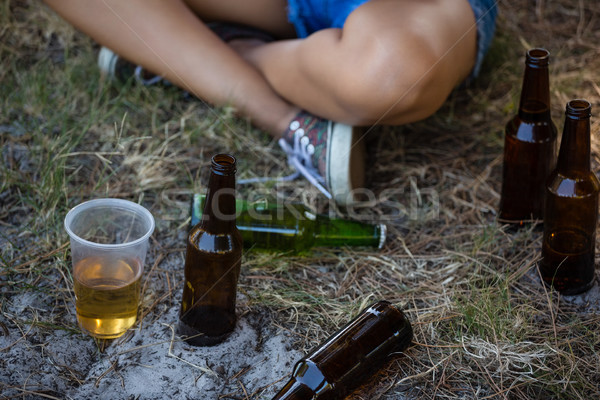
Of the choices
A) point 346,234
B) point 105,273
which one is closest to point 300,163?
point 346,234

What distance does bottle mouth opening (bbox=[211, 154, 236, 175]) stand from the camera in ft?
3.80

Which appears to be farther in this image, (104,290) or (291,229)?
(291,229)

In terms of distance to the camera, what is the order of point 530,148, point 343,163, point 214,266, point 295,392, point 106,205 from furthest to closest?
point 343,163 → point 530,148 → point 106,205 → point 214,266 → point 295,392

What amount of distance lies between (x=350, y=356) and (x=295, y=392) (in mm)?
129

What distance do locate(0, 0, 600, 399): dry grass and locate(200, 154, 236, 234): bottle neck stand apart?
311 mm

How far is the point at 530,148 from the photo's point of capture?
1572mm

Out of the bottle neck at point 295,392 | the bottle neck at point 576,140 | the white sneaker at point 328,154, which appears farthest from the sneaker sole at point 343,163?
the bottle neck at point 295,392

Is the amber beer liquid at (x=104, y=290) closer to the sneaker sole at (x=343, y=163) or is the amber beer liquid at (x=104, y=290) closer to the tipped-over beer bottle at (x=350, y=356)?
the tipped-over beer bottle at (x=350, y=356)

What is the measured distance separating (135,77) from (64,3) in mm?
353

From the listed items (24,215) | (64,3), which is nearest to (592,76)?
(64,3)

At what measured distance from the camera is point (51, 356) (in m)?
1.27

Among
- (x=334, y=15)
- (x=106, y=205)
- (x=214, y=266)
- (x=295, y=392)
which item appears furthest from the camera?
(x=334, y=15)

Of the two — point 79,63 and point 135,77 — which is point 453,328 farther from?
point 79,63

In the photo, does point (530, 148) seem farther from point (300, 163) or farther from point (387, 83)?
point (300, 163)
